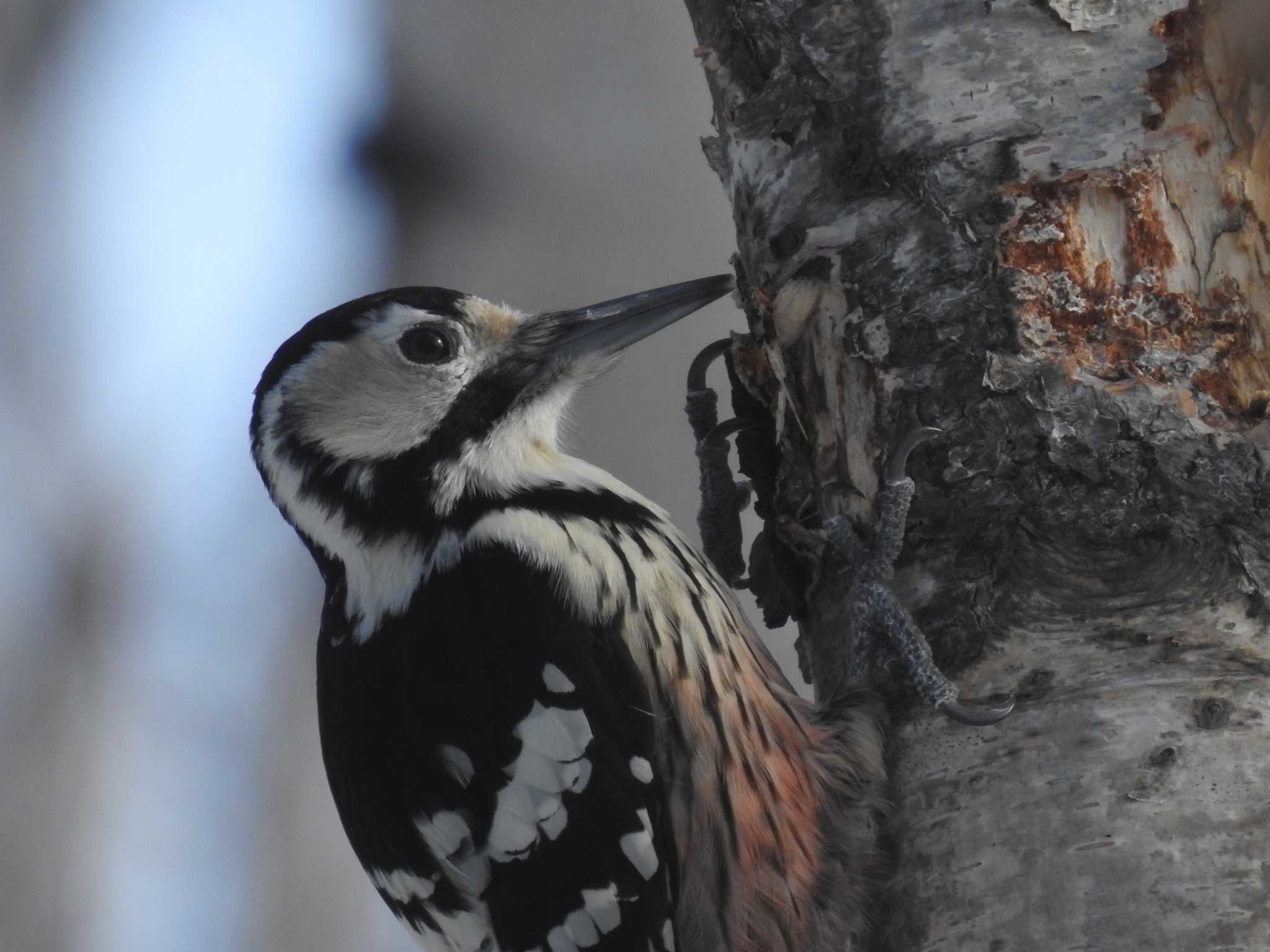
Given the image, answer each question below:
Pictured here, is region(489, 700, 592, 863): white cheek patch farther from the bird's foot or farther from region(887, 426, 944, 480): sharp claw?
region(887, 426, 944, 480): sharp claw

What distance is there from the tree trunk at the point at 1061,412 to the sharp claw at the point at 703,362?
470 mm

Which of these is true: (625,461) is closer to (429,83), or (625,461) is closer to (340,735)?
(429,83)

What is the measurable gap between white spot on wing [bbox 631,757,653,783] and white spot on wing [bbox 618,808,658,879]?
0.04 metres

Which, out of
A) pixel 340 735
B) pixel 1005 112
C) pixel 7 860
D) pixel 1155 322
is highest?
pixel 1005 112

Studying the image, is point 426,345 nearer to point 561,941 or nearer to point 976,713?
point 561,941

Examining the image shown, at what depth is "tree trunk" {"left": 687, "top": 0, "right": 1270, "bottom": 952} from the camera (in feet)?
4.54

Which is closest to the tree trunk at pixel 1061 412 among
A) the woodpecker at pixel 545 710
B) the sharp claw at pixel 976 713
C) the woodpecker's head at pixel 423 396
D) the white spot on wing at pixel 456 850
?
the sharp claw at pixel 976 713

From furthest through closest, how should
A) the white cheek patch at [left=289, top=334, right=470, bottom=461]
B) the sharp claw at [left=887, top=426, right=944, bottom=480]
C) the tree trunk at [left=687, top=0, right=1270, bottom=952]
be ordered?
the white cheek patch at [left=289, top=334, right=470, bottom=461], the sharp claw at [left=887, top=426, right=944, bottom=480], the tree trunk at [left=687, top=0, right=1270, bottom=952]

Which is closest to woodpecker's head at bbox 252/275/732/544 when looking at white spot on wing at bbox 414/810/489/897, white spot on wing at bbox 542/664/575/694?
white spot on wing at bbox 542/664/575/694

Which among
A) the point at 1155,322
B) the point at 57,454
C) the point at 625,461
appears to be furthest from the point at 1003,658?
the point at 57,454

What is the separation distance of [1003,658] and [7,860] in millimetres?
2914

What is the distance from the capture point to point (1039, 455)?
1.54 metres

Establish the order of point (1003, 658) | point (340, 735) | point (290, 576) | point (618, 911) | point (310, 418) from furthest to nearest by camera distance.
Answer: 1. point (290, 576)
2. point (310, 418)
3. point (340, 735)
4. point (618, 911)
5. point (1003, 658)

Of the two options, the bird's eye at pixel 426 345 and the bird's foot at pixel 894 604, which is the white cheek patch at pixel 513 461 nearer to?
the bird's eye at pixel 426 345
